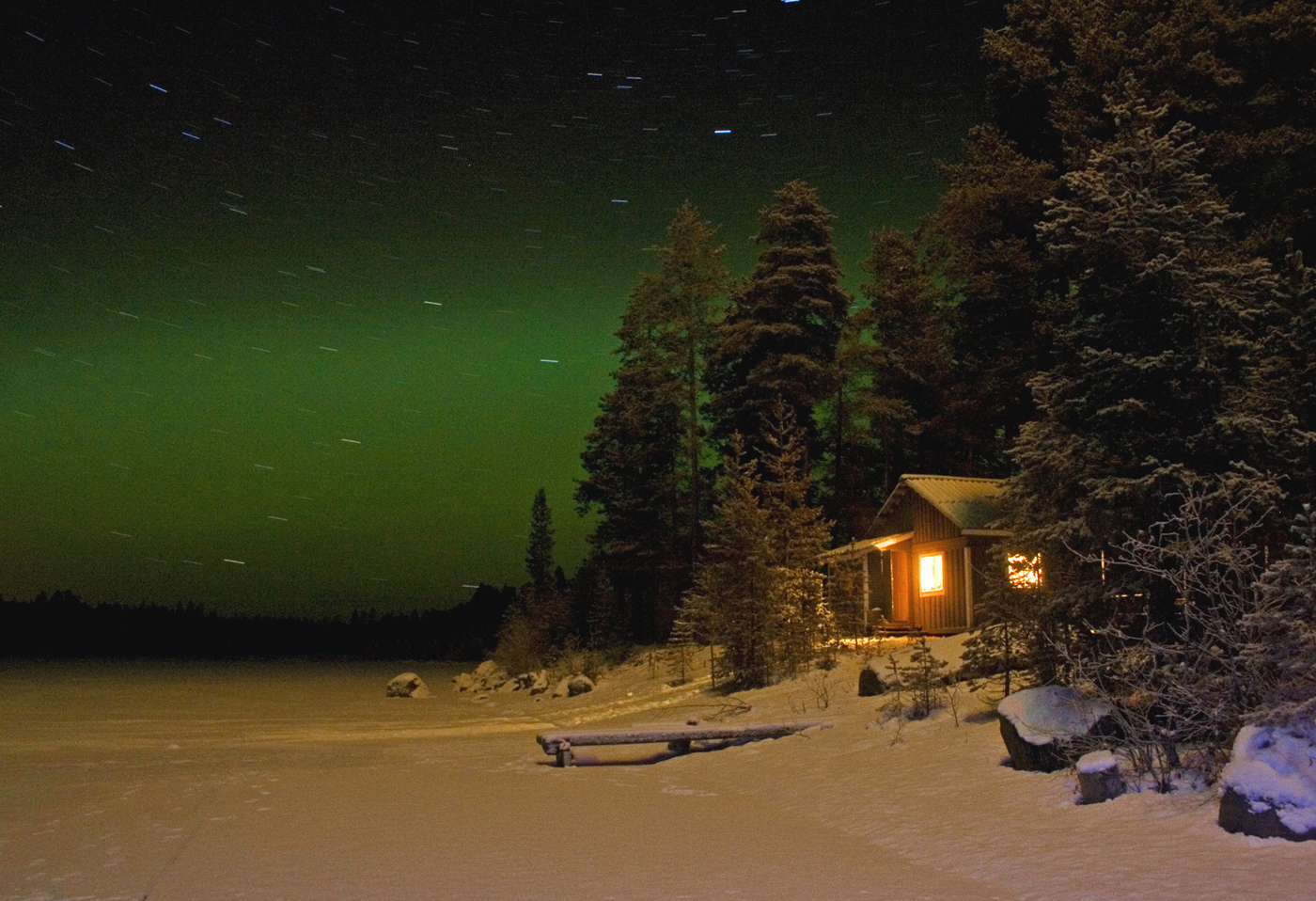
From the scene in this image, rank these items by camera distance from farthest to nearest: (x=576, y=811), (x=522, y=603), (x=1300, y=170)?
(x=522, y=603) < (x=1300, y=170) < (x=576, y=811)

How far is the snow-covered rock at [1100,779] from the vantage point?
9.48 metres

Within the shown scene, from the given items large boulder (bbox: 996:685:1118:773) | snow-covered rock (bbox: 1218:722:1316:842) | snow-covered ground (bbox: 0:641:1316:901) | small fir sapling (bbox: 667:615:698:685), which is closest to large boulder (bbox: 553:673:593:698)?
small fir sapling (bbox: 667:615:698:685)

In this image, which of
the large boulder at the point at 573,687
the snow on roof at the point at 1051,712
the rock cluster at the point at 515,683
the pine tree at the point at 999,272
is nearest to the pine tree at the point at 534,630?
the rock cluster at the point at 515,683

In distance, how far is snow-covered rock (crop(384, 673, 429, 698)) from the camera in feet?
126

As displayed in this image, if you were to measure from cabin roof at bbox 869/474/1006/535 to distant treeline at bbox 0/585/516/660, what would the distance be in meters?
50.7

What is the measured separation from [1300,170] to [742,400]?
17.9 meters

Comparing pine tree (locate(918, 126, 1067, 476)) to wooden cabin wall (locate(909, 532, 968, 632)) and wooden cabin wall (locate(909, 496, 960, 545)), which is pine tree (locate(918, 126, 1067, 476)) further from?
wooden cabin wall (locate(909, 532, 968, 632))

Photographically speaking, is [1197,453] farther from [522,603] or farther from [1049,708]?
[522,603]

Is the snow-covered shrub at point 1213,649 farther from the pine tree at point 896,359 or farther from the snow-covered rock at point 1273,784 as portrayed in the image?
the pine tree at point 896,359

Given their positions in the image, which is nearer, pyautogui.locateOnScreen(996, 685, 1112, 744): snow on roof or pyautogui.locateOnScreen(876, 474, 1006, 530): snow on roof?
pyautogui.locateOnScreen(996, 685, 1112, 744): snow on roof

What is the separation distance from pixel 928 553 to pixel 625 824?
19838 mm

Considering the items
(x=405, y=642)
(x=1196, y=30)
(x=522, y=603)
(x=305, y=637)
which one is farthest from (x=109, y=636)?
(x=1196, y=30)

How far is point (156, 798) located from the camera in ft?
44.8

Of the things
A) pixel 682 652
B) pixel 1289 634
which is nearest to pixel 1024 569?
pixel 1289 634
